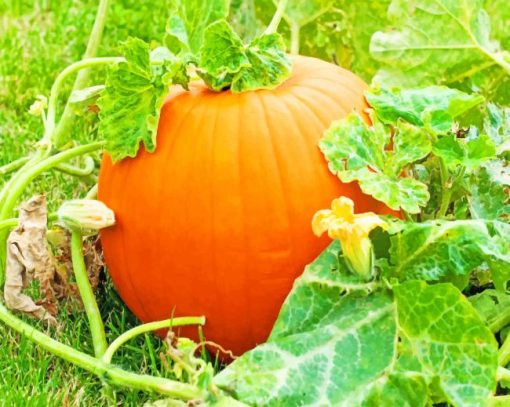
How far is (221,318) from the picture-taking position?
77.5 inches

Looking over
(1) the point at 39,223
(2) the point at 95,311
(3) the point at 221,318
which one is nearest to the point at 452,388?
(3) the point at 221,318

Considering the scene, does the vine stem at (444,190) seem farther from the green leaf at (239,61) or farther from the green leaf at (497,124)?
the green leaf at (239,61)

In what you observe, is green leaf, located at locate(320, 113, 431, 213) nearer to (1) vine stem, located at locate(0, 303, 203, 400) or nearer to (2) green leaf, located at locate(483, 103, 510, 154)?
(2) green leaf, located at locate(483, 103, 510, 154)

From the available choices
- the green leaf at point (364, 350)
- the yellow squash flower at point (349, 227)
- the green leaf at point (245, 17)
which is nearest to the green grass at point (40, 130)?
the green leaf at point (364, 350)

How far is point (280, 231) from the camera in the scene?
1890mm

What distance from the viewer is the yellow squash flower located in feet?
5.66

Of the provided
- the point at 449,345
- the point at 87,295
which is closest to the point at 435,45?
the point at 449,345

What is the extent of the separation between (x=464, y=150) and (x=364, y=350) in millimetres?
412

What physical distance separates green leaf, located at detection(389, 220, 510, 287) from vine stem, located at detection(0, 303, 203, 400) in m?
0.42

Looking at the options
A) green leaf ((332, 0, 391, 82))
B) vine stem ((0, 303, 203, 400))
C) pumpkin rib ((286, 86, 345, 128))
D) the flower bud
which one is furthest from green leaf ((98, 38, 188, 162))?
green leaf ((332, 0, 391, 82))

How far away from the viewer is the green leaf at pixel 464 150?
1904 mm

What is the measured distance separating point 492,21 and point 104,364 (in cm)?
116

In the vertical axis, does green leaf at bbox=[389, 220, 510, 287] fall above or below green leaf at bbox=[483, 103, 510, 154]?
below

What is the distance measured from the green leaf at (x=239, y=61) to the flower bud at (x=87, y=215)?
0.31m
